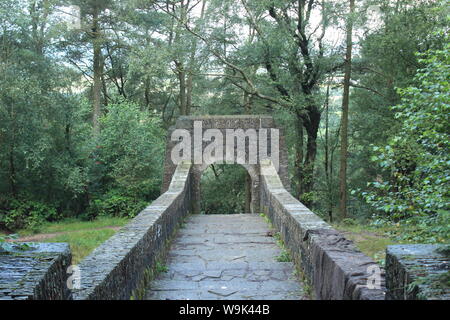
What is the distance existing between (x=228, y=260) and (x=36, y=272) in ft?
12.8

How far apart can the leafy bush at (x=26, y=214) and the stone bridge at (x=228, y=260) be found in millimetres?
6210

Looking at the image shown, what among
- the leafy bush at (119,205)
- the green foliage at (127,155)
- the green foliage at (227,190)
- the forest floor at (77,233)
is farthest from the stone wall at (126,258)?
the green foliage at (227,190)

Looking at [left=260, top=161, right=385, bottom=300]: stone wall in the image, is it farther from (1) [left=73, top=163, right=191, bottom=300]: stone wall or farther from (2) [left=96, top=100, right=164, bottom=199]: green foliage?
(2) [left=96, top=100, right=164, bottom=199]: green foliage

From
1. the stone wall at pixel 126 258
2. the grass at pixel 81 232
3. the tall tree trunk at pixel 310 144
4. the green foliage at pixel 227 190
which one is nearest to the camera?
the stone wall at pixel 126 258

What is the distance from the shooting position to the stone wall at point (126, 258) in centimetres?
316

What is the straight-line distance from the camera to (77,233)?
1201 centimetres

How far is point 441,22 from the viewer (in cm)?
1045

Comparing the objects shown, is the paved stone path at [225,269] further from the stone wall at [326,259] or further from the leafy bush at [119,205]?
the leafy bush at [119,205]

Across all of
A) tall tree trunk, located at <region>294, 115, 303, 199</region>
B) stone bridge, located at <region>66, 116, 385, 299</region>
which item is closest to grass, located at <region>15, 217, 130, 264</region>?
stone bridge, located at <region>66, 116, 385, 299</region>

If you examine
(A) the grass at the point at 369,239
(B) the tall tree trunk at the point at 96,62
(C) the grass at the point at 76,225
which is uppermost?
(B) the tall tree trunk at the point at 96,62

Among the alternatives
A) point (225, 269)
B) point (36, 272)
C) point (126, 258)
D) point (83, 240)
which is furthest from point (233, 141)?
point (36, 272)

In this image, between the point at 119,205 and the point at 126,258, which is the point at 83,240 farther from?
the point at 126,258
